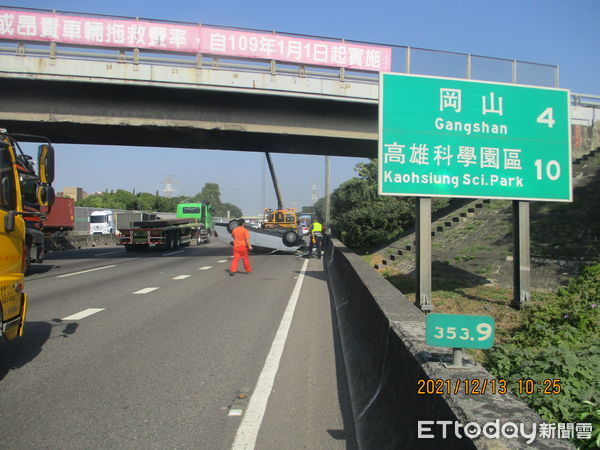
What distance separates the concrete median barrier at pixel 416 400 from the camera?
7.23ft

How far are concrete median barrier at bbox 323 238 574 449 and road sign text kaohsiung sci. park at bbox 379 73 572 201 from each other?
14.7 ft

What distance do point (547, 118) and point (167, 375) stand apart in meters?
8.94

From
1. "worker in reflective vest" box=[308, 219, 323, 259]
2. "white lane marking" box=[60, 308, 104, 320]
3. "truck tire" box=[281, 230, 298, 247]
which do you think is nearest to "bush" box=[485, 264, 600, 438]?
"white lane marking" box=[60, 308, 104, 320]

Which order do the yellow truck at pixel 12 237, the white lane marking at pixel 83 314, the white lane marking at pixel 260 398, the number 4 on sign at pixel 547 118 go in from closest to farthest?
the white lane marking at pixel 260 398 < the yellow truck at pixel 12 237 < the white lane marking at pixel 83 314 < the number 4 on sign at pixel 547 118

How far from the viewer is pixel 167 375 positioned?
17.6 ft

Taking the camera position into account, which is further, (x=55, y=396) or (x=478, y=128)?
(x=478, y=128)

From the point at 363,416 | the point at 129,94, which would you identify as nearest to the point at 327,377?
the point at 363,416

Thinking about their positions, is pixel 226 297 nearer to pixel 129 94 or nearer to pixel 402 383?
pixel 402 383

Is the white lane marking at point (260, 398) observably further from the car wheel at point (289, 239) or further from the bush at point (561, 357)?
the car wheel at point (289, 239)

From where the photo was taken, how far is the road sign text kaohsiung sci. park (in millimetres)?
9312

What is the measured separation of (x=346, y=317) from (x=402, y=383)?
4.64m

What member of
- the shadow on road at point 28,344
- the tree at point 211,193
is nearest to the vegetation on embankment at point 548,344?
the shadow on road at point 28,344

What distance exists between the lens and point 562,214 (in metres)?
15.0

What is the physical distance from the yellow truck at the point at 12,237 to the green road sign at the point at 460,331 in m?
4.05
